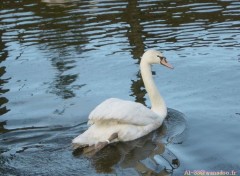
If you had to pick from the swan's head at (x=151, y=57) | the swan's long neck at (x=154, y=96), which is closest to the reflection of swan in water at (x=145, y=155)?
the swan's long neck at (x=154, y=96)

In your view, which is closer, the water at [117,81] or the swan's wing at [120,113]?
the water at [117,81]

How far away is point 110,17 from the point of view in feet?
51.0

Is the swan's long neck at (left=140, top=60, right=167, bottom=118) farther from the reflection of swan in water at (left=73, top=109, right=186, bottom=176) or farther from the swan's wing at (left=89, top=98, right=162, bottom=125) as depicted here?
the swan's wing at (left=89, top=98, right=162, bottom=125)

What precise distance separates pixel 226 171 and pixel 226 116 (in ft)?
6.38

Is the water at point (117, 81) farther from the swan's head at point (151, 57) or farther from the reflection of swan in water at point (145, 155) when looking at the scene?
the swan's head at point (151, 57)

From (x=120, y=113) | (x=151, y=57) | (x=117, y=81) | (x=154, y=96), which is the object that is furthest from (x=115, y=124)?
(x=117, y=81)

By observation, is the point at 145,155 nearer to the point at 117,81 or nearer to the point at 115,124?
the point at 115,124

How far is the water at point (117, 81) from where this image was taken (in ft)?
22.9

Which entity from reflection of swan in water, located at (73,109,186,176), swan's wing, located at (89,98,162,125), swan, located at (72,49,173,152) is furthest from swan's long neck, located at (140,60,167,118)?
swan's wing, located at (89,98,162,125)

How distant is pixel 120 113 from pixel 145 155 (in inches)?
25.9

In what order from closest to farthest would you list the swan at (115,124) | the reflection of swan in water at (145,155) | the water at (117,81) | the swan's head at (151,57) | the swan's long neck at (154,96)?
the reflection of swan in water at (145,155)
the water at (117,81)
the swan at (115,124)
the swan's long neck at (154,96)
the swan's head at (151,57)

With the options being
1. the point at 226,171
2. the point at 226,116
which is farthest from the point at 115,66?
the point at 226,171

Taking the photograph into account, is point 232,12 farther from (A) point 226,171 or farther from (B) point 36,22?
(A) point 226,171

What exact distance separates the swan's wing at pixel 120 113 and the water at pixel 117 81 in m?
0.32
